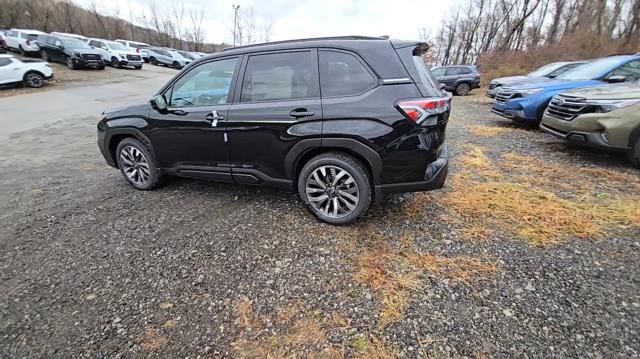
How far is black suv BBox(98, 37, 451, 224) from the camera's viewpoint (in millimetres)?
2828

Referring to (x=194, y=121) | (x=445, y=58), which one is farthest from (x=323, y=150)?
(x=445, y=58)

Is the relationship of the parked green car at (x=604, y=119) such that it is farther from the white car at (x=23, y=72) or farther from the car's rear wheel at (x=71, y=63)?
the car's rear wheel at (x=71, y=63)

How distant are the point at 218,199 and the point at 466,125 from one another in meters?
6.41

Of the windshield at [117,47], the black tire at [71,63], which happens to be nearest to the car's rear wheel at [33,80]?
the black tire at [71,63]

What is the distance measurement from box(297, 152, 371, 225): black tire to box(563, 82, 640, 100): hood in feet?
13.4

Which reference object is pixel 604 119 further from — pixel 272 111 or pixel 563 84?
pixel 272 111

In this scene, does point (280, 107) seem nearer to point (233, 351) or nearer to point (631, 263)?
point (233, 351)

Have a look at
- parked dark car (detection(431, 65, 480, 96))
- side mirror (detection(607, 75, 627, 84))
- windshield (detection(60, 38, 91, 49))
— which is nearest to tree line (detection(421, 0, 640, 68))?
parked dark car (detection(431, 65, 480, 96))

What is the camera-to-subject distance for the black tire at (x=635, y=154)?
438cm

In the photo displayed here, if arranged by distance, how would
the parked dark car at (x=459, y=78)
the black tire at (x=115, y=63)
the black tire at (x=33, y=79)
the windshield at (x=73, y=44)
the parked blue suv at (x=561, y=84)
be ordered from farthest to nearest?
the black tire at (x=115, y=63)
the windshield at (x=73, y=44)
the parked dark car at (x=459, y=78)
the black tire at (x=33, y=79)
the parked blue suv at (x=561, y=84)

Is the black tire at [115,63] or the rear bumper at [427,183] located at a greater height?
the black tire at [115,63]

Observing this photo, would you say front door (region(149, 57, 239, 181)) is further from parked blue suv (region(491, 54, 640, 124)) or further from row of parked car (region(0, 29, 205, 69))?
row of parked car (region(0, 29, 205, 69))

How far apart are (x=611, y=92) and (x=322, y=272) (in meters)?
5.06

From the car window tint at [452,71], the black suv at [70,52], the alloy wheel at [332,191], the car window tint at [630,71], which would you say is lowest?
the alloy wheel at [332,191]
